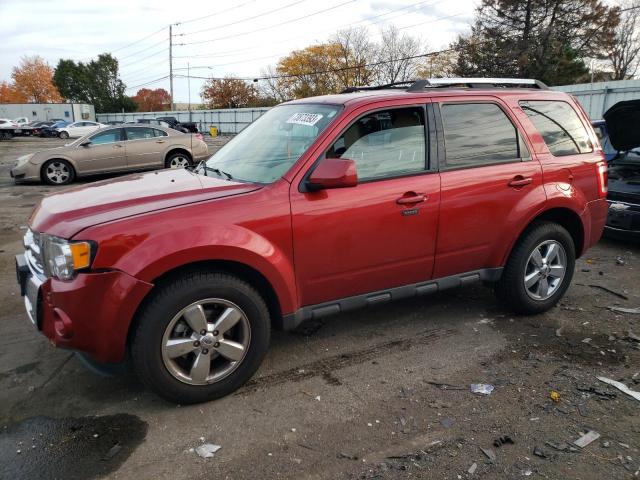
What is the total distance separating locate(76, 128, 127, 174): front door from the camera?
41.2ft

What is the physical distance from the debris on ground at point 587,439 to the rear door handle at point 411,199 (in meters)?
1.76

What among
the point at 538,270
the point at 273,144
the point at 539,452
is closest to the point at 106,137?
the point at 273,144

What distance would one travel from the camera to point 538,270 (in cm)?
430

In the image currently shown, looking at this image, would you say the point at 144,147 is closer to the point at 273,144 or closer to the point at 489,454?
the point at 273,144

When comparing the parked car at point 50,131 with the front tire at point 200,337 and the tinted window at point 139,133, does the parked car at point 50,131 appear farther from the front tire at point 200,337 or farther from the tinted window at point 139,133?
the front tire at point 200,337

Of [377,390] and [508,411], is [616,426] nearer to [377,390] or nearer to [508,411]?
[508,411]

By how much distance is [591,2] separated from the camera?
36656mm

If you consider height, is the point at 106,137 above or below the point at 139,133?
below

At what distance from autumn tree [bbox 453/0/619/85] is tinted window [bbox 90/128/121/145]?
32529mm

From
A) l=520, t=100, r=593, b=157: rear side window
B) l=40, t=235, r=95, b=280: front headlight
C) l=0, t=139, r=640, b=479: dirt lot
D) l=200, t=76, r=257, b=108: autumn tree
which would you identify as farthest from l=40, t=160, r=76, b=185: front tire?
l=200, t=76, r=257, b=108: autumn tree

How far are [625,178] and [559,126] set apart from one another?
302cm

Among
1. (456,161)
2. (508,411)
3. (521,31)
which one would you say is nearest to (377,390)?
(508,411)

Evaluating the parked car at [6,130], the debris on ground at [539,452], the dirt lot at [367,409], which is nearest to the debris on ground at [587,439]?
the dirt lot at [367,409]

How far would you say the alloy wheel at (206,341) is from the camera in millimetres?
2923
